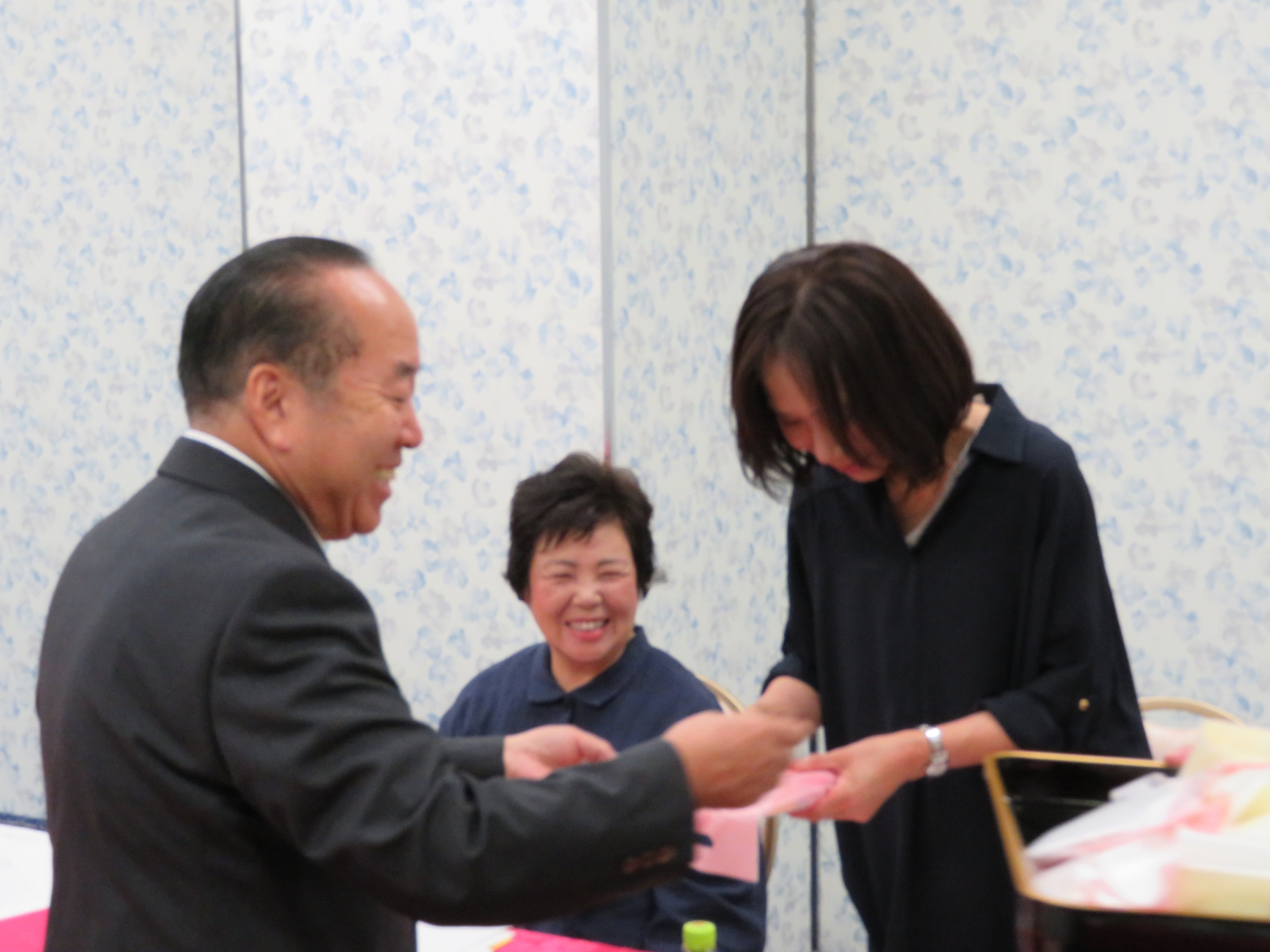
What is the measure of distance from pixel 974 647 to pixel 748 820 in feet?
1.14

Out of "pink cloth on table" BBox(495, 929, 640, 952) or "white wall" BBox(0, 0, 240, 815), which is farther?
"white wall" BBox(0, 0, 240, 815)

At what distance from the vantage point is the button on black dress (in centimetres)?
158

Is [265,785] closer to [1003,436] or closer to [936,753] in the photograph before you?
[936,753]

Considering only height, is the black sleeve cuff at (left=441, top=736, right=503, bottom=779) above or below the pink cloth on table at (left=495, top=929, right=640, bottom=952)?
above

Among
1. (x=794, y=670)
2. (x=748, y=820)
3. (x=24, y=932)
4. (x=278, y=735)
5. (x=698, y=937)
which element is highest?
(x=278, y=735)

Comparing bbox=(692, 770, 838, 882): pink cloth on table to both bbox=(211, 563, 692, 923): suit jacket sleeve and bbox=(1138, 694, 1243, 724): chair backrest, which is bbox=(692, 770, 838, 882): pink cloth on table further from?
bbox=(1138, 694, 1243, 724): chair backrest

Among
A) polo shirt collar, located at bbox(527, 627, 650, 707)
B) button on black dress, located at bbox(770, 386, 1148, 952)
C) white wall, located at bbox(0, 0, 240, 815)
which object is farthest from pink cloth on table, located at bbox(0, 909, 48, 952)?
white wall, located at bbox(0, 0, 240, 815)

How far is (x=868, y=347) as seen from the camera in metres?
1.53

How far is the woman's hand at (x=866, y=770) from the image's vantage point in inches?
59.5

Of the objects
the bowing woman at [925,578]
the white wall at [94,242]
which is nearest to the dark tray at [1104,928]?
the bowing woman at [925,578]

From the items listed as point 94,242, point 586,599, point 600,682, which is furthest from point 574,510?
point 94,242

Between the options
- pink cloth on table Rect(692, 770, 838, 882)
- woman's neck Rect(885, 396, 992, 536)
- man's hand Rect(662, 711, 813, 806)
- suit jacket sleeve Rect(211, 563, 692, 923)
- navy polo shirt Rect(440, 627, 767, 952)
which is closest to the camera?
suit jacket sleeve Rect(211, 563, 692, 923)

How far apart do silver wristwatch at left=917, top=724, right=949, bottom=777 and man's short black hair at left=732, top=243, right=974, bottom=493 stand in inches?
11.8

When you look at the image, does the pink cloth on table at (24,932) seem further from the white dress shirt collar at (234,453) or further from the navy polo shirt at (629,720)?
the white dress shirt collar at (234,453)
